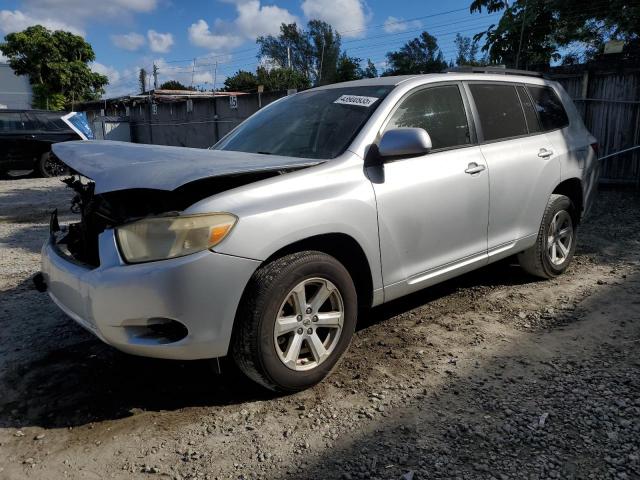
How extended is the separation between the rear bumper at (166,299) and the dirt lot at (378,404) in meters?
0.46

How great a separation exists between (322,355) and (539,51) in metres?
11.8

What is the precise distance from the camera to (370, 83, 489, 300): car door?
3.23 meters

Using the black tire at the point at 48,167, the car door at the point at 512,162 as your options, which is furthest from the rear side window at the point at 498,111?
the black tire at the point at 48,167

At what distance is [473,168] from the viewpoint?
3723 millimetres

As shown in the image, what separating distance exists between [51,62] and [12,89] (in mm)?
20249

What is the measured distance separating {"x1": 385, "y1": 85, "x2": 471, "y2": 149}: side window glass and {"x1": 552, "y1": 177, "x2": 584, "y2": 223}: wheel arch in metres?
1.41

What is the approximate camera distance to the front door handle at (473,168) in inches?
145

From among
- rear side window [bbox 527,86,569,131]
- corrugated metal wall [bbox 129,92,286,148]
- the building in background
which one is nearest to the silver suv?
rear side window [bbox 527,86,569,131]

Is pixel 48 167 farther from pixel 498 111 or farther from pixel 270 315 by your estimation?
pixel 270 315

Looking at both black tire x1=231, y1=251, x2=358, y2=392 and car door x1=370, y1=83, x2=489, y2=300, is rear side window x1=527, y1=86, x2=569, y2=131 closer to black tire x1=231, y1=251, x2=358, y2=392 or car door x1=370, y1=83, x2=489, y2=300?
car door x1=370, y1=83, x2=489, y2=300

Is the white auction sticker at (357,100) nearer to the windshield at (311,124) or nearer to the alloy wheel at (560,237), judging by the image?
the windshield at (311,124)

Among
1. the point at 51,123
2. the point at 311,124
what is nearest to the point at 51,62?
the point at 51,123

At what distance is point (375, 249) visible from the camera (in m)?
3.13

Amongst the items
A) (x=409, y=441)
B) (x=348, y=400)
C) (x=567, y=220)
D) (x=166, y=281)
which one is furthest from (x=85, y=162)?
(x=567, y=220)
